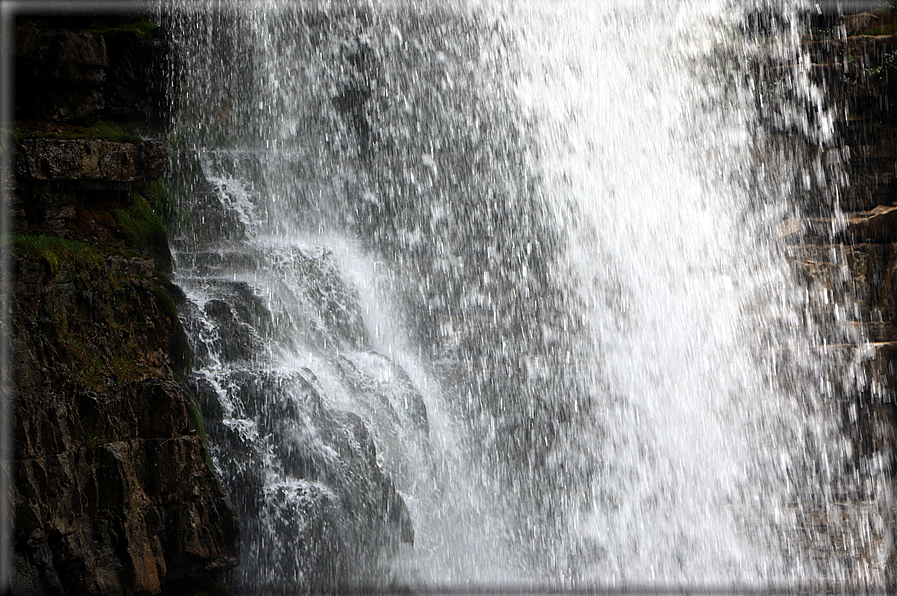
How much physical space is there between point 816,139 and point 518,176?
425 cm

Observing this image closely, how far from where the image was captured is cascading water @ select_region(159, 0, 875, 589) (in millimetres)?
8430

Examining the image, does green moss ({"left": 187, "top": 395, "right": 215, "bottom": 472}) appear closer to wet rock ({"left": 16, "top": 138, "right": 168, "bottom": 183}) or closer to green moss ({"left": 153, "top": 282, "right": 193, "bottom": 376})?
green moss ({"left": 153, "top": 282, "right": 193, "bottom": 376})

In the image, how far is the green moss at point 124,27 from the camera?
26.1ft

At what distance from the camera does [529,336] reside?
10.3 m

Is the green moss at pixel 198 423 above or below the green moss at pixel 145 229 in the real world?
below

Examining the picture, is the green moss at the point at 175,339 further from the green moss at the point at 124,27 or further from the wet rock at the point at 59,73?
the green moss at the point at 124,27

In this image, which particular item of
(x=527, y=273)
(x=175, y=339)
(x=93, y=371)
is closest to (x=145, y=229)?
(x=175, y=339)

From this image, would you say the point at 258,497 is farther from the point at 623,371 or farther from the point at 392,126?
the point at 392,126

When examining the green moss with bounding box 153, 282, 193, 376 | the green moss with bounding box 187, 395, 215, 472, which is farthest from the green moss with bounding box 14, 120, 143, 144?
the green moss with bounding box 187, 395, 215, 472

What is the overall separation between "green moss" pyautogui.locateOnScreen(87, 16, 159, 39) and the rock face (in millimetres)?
808

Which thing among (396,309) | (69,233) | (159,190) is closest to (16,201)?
(69,233)

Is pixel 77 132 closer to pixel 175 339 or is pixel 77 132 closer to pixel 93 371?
pixel 175 339

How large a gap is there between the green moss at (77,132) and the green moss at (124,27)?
1376 millimetres

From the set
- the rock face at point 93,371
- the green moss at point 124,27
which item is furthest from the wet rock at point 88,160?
the green moss at point 124,27
